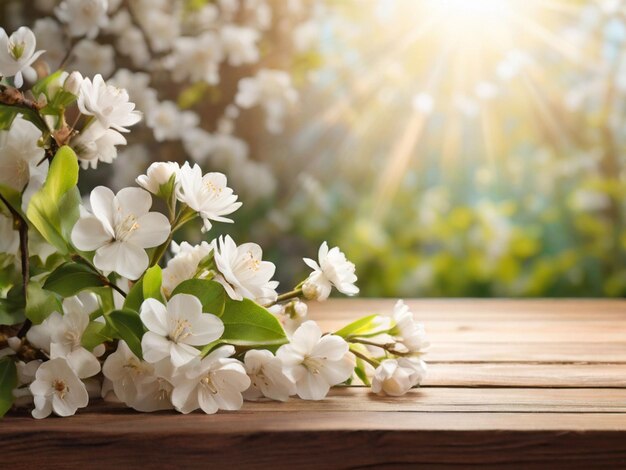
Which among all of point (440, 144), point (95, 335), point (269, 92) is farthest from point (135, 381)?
point (440, 144)

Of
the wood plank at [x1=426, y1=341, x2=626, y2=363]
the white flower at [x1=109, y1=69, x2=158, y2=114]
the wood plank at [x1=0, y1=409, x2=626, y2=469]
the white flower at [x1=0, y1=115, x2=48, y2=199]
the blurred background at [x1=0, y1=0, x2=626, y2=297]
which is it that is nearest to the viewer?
the wood plank at [x1=0, y1=409, x2=626, y2=469]

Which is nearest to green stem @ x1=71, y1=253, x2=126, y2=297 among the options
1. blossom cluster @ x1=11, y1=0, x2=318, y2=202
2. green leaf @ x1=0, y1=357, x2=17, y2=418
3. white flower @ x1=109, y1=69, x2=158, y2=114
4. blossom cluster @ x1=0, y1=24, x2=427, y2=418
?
blossom cluster @ x1=0, y1=24, x2=427, y2=418

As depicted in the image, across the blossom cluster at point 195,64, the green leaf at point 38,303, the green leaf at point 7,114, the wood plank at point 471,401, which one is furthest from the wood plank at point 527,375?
the blossom cluster at point 195,64

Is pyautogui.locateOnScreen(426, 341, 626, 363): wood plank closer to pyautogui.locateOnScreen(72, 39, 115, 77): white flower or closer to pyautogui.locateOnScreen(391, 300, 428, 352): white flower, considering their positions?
pyautogui.locateOnScreen(391, 300, 428, 352): white flower

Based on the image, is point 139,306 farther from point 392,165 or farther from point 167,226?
point 392,165

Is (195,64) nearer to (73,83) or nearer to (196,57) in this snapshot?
(196,57)

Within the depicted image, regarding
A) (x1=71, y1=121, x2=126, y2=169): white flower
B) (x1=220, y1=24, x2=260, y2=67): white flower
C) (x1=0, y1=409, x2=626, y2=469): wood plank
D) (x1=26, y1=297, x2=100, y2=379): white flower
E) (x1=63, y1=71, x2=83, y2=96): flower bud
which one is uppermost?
(x1=220, y1=24, x2=260, y2=67): white flower

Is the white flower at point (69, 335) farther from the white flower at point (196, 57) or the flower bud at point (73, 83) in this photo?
the white flower at point (196, 57)

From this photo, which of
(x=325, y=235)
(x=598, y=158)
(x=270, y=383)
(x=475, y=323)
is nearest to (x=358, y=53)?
(x=325, y=235)
